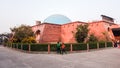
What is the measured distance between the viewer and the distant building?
3336 centimetres

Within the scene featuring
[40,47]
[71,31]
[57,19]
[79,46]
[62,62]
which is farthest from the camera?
[57,19]

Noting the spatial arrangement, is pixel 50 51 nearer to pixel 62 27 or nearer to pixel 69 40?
pixel 69 40

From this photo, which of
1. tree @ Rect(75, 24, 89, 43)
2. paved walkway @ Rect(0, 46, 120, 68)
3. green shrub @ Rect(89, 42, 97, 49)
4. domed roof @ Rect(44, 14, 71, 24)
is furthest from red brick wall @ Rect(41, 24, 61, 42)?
paved walkway @ Rect(0, 46, 120, 68)

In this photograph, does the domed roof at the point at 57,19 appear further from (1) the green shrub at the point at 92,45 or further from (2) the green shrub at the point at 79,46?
(2) the green shrub at the point at 79,46

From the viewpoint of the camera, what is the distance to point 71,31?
36.8 meters

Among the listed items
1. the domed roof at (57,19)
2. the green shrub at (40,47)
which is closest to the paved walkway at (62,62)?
the green shrub at (40,47)

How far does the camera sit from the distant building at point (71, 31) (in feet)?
109

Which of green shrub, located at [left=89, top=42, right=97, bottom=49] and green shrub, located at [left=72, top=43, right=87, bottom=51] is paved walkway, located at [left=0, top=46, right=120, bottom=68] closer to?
green shrub, located at [left=72, top=43, right=87, bottom=51]

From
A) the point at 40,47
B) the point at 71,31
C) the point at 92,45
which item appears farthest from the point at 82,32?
the point at 40,47

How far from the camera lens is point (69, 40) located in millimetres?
37438

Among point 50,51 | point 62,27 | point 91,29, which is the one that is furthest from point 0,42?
point 50,51

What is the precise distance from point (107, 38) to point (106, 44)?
4.88 meters

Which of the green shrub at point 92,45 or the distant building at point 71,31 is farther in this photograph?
the distant building at point 71,31

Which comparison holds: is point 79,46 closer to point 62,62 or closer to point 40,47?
point 40,47
